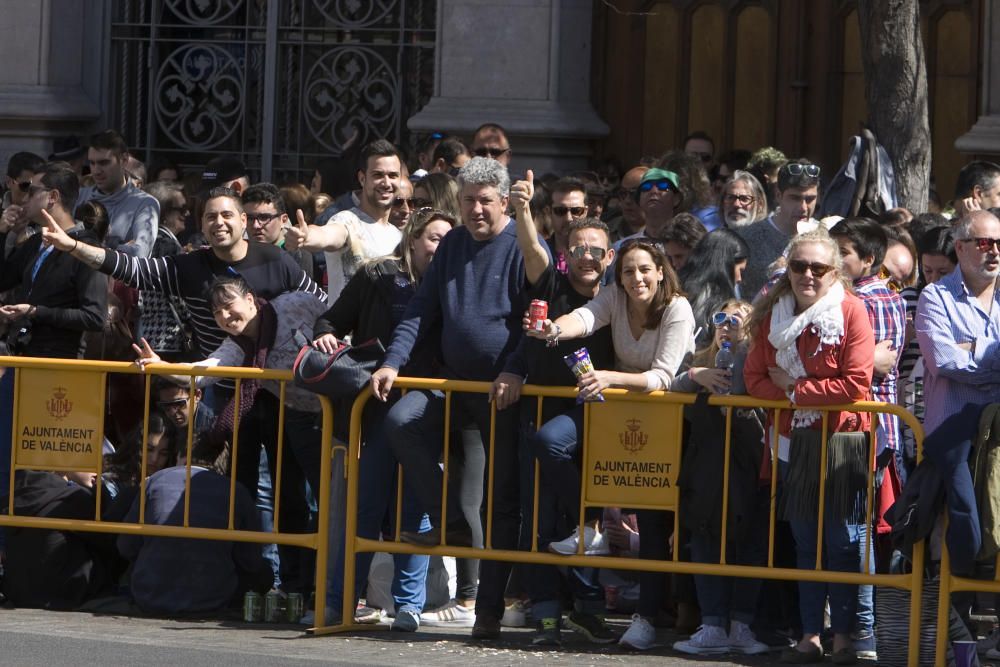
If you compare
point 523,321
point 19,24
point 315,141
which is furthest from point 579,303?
point 19,24

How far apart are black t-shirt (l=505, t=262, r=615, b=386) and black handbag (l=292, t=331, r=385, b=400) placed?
635 mm

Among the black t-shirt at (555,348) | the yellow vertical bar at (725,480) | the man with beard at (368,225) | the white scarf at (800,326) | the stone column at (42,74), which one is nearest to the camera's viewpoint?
the white scarf at (800,326)

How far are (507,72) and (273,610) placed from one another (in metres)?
6.41

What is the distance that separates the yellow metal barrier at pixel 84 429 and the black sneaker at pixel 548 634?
101cm

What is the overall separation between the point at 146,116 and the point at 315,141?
1436 mm

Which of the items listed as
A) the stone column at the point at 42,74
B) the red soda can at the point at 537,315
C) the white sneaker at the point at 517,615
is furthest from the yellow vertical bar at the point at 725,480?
the stone column at the point at 42,74

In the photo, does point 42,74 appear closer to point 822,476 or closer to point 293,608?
point 293,608

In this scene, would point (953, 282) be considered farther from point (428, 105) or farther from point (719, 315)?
point (428, 105)

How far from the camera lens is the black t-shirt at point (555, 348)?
8469 millimetres

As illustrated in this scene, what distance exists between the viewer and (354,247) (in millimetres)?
9656

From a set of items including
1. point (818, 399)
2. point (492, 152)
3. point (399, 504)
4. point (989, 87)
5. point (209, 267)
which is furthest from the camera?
point (989, 87)

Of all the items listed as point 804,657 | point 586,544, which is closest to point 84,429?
point 586,544

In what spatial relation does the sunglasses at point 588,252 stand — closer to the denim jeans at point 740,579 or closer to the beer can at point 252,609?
the denim jeans at point 740,579

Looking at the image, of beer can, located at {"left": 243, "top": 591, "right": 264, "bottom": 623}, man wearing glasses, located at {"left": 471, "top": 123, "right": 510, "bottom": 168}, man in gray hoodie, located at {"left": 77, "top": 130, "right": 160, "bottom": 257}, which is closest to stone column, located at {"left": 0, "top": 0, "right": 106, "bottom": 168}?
man in gray hoodie, located at {"left": 77, "top": 130, "right": 160, "bottom": 257}
